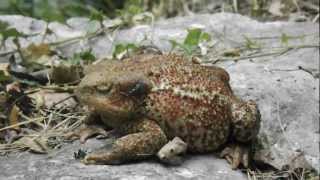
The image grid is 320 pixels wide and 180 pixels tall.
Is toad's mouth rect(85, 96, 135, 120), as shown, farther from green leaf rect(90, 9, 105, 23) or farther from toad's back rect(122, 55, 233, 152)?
green leaf rect(90, 9, 105, 23)

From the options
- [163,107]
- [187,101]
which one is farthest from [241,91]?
[163,107]

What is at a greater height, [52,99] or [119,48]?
[119,48]

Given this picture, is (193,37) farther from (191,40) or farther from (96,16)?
(96,16)

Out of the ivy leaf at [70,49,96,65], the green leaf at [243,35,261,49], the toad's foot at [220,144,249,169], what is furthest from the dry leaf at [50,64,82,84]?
the green leaf at [243,35,261,49]

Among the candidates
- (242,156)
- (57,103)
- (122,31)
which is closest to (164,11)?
(122,31)

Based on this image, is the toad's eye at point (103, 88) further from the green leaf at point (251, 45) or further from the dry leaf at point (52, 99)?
the green leaf at point (251, 45)

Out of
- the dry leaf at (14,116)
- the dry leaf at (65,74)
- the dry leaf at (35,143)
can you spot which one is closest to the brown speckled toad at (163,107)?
the dry leaf at (35,143)

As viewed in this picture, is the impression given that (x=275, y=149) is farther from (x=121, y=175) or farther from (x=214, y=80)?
(x=121, y=175)
